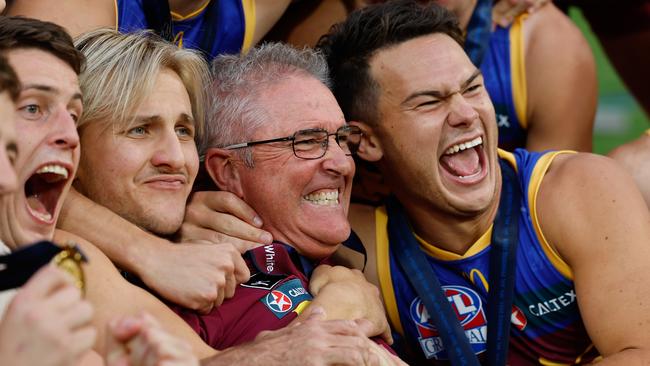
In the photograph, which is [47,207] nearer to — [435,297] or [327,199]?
[327,199]

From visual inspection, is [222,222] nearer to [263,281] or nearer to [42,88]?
[263,281]

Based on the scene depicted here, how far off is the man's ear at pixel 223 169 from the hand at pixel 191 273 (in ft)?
2.09

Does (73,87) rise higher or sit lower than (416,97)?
higher

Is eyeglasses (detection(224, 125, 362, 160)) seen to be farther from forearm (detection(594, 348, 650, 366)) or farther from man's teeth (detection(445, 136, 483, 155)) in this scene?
forearm (detection(594, 348, 650, 366))

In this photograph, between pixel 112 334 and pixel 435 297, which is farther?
pixel 435 297

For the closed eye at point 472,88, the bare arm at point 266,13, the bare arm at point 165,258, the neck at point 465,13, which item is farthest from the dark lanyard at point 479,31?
the bare arm at point 165,258

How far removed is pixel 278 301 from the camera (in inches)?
144

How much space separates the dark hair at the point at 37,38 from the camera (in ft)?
10.3

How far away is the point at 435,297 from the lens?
162 inches

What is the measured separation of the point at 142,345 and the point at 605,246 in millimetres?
2181

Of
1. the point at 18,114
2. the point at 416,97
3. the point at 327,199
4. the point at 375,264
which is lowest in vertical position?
the point at 375,264

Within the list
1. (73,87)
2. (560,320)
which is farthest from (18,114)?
(560,320)

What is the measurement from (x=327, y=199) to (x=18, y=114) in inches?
52.9

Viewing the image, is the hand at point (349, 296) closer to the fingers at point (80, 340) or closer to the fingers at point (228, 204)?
the fingers at point (228, 204)
